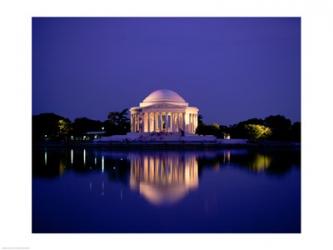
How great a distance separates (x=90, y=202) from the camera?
20641 mm

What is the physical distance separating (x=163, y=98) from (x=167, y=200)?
64.5 metres

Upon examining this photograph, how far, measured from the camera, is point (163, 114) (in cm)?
8262

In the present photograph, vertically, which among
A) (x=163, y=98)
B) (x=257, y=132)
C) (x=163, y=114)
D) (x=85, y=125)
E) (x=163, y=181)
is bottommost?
(x=163, y=181)

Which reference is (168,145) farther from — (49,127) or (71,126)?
(71,126)

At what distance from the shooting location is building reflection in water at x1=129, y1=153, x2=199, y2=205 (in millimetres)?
21172

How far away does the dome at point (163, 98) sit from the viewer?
8412cm

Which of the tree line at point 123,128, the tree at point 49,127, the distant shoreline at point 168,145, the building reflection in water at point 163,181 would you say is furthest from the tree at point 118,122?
the building reflection in water at point 163,181

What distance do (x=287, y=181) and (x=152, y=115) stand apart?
57.0m

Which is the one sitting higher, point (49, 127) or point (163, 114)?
point (163, 114)

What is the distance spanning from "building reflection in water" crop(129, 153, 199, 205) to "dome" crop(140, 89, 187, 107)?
49.9 m

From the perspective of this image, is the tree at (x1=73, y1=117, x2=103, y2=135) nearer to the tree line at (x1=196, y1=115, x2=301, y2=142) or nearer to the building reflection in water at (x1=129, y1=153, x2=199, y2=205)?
the tree line at (x1=196, y1=115, x2=301, y2=142)

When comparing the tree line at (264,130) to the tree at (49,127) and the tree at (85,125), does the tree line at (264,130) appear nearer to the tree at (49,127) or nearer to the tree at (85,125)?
the tree at (85,125)

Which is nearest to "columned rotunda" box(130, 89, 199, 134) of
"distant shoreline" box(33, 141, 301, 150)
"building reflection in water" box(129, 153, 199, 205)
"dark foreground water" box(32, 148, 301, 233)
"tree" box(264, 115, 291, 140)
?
"tree" box(264, 115, 291, 140)

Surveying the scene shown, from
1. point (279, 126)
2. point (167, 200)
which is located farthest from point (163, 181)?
point (279, 126)
